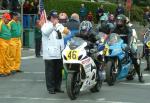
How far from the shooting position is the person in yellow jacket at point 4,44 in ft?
58.6

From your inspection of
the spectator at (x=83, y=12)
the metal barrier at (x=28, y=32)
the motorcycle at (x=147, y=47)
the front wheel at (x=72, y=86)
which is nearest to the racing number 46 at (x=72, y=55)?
the front wheel at (x=72, y=86)

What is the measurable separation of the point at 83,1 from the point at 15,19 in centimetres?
2743

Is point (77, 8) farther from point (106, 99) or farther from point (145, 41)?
point (106, 99)

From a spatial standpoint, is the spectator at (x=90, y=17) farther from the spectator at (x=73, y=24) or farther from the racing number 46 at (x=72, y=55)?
the racing number 46 at (x=72, y=55)

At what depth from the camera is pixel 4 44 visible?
708 inches

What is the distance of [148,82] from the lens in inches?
656

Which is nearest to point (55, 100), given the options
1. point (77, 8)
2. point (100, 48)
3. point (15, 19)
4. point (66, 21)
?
point (100, 48)

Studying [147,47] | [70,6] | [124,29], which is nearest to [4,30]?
[124,29]

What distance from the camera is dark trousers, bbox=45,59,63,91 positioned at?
14078 mm

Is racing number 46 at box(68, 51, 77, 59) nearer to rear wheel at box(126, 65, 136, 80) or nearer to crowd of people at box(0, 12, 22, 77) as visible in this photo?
rear wheel at box(126, 65, 136, 80)

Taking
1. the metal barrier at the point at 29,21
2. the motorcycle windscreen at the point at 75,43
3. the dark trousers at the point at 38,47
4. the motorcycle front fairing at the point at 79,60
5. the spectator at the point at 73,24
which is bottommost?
the dark trousers at the point at 38,47

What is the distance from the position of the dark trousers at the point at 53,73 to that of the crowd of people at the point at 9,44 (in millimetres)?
4079

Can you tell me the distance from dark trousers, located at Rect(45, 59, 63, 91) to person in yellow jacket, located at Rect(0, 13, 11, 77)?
13.4ft

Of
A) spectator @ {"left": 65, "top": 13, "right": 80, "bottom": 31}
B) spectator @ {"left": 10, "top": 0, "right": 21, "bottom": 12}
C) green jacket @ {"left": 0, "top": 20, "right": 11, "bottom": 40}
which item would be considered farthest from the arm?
spectator @ {"left": 10, "top": 0, "right": 21, "bottom": 12}
